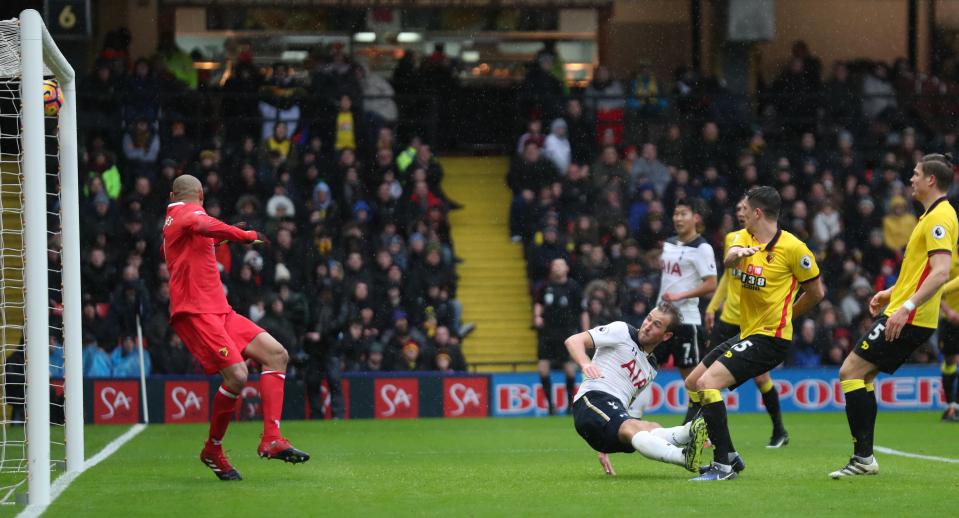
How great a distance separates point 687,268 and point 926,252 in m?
3.85

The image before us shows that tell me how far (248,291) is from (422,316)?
2409 mm

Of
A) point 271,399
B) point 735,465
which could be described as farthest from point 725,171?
point 271,399

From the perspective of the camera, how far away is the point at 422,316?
2002cm

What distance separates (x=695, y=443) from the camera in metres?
9.29

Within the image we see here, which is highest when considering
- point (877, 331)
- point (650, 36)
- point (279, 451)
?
point (650, 36)

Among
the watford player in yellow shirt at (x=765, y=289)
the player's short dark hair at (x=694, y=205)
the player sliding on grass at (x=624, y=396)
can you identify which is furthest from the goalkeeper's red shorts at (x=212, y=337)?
the player's short dark hair at (x=694, y=205)

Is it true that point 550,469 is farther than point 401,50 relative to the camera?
No

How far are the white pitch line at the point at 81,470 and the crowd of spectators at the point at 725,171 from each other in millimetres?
6389

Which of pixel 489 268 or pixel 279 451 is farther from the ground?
pixel 279 451

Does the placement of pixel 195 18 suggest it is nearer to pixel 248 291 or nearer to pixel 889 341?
pixel 248 291

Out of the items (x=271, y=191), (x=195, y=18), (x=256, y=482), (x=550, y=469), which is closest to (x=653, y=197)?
(x=271, y=191)

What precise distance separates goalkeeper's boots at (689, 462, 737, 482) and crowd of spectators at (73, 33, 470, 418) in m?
9.31

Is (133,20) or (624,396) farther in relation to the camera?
(133,20)

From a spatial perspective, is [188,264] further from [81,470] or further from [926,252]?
[926,252]
